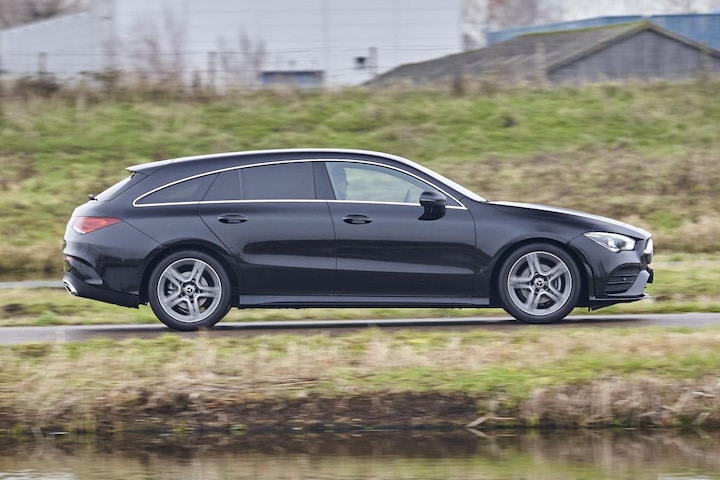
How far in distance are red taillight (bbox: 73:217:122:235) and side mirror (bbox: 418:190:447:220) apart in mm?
2483

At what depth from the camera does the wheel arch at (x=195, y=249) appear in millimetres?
11391

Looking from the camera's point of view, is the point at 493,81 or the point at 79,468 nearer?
the point at 79,468

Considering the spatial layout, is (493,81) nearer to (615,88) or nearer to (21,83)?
(615,88)

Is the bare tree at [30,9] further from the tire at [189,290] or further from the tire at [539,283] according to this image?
the tire at [539,283]

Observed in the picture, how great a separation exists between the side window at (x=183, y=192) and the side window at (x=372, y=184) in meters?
1.05

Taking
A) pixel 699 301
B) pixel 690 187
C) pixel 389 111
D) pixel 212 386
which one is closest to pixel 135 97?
pixel 389 111

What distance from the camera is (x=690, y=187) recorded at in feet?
78.8

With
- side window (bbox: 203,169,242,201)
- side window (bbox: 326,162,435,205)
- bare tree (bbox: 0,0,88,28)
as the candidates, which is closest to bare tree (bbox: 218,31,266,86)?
side window (bbox: 203,169,242,201)

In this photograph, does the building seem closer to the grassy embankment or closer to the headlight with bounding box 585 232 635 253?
the grassy embankment

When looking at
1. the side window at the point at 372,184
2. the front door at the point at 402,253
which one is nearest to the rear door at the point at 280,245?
the front door at the point at 402,253

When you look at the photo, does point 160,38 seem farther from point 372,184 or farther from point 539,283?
point 539,283

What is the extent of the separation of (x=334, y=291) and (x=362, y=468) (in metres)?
3.68

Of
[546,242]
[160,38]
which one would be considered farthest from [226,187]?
[160,38]

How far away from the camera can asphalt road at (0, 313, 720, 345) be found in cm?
1142
